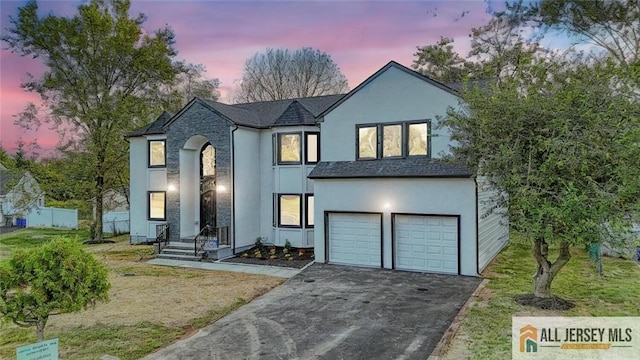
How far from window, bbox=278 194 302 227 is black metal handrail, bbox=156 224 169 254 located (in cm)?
518

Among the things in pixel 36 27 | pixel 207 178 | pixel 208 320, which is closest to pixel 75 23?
pixel 36 27

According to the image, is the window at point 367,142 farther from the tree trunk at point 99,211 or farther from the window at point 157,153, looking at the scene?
the tree trunk at point 99,211

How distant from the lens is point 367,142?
1451 centimetres

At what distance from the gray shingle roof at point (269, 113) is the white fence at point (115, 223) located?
8.04 meters

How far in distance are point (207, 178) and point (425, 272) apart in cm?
1075

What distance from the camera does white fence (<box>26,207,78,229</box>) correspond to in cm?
2869

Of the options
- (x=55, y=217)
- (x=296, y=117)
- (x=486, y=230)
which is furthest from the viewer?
(x=55, y=217)

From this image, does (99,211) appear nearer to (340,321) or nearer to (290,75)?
(340,321)

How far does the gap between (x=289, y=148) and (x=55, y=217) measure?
22.5 meters

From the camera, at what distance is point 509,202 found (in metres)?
9.01

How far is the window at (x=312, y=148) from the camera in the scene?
55.0 feet

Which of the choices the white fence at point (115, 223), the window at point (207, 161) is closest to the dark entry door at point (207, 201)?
the window at point (207, 161)

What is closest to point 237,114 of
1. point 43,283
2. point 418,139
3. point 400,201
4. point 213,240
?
point 213,240

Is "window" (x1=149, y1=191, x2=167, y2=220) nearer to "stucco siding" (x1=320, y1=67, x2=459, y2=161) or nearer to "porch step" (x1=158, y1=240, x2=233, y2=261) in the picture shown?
"porch step" (x1=158, y1=240, x2=233, y2=261)
